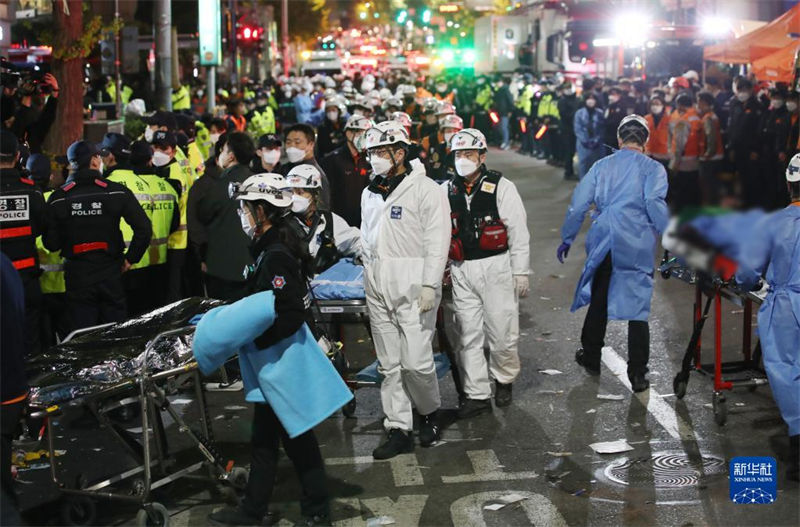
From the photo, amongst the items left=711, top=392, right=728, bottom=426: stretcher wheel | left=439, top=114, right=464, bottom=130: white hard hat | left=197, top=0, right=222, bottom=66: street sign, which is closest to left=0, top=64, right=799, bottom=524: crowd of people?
left=711, top=392, right=728, bottom=426: stretcher wheel

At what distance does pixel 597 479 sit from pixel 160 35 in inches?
539

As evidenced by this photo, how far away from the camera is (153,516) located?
5.91 metres

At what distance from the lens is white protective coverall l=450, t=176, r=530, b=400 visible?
8008 mm

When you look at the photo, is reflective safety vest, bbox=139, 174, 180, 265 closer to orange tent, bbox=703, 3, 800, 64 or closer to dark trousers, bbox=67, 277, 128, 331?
dark trousers, bbox=67, 277, 128, 331

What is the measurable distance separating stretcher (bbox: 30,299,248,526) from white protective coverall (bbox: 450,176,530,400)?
214 centimetres

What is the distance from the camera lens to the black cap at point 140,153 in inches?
364

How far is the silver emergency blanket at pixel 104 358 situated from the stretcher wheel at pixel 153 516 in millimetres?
700

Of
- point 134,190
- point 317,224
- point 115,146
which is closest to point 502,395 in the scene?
point 317,224

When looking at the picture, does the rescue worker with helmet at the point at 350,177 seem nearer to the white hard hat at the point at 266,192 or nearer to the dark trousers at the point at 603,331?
the dark trousers at the point at 603,331

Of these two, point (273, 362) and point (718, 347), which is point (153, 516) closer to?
point (273, 362)

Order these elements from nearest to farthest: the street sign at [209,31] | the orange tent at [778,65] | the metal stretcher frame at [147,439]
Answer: the metal stretcher frame at [147,439], the orange tent at [778,65], the street sign at [209,31]

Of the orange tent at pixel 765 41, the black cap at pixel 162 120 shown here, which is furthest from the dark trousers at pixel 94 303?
the orange tent at pixel 765 41

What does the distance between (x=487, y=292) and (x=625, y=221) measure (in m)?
1.26

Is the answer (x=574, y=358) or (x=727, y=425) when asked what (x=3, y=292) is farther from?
(x=574, y=358)
